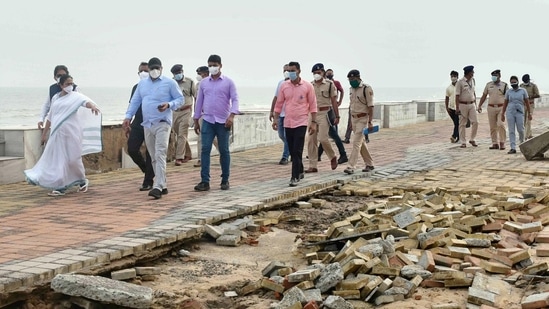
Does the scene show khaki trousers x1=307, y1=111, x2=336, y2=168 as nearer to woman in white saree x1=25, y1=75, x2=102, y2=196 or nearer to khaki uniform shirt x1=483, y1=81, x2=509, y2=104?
woman in white saree x1=25, y1=75, x2=102, y2=196

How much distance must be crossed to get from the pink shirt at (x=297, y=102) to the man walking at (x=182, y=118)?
2725mm

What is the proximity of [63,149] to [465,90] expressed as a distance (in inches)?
348

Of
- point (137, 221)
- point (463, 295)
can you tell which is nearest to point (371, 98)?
point (137, 221)

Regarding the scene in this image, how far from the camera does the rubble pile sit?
4863 millimetres

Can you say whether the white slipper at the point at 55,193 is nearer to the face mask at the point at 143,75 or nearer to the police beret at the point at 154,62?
the police beret at the point at 154,62

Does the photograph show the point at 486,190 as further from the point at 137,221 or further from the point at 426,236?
the point at 137,221

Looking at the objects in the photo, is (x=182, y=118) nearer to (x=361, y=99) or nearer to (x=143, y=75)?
(x=143, y=75)

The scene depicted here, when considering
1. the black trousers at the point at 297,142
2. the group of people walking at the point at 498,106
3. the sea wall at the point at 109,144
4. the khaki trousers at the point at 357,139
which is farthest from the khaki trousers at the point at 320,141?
the group of people walking at the point at 498,106

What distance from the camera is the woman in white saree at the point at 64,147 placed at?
353 inches

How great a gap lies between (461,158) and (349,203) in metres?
5.37

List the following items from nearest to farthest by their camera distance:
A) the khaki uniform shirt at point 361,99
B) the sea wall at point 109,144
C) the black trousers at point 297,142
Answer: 1. the black trousers at point 297,142
2. the sea wall at point 109,144
3. the khaki uniform shirt at point 361,99

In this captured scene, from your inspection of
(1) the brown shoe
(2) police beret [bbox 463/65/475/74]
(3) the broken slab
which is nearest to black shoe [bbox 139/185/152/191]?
(1) the brown shoe

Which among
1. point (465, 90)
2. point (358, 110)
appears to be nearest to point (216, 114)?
point (358, 110)

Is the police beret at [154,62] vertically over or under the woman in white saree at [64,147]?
over
